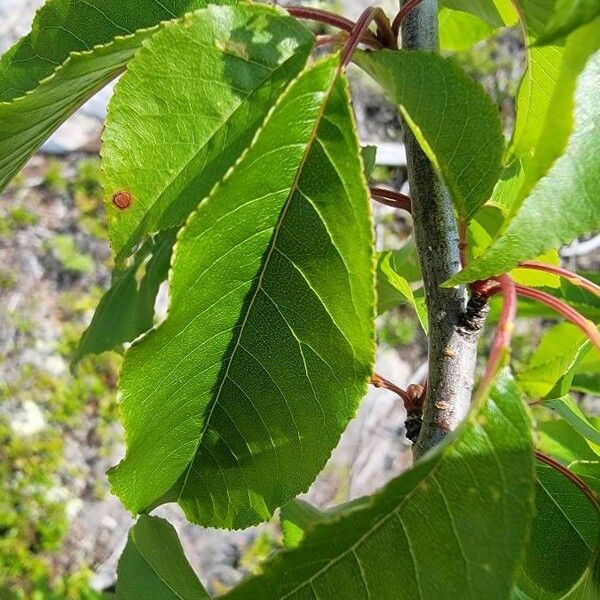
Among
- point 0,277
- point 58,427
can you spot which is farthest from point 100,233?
point 58,427

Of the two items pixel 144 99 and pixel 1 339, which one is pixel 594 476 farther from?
pixel 1 339

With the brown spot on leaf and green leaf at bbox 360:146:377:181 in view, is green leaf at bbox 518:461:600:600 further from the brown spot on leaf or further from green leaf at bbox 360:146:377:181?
the brown spot on leaf

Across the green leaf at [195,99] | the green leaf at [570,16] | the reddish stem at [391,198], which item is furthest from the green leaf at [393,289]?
the green leaf at [570,16]

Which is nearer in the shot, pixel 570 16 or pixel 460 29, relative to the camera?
pixel 570 16

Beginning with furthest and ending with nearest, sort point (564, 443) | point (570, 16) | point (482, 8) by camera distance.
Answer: point (564, 443), point (482, 8), point (570, 16)

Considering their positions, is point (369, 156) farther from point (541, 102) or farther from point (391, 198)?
point (541, 102)

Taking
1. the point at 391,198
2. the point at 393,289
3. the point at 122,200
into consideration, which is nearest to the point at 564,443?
the point at 393,289
